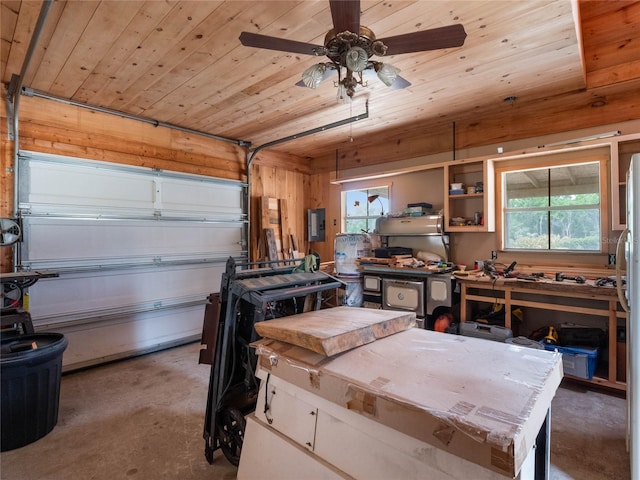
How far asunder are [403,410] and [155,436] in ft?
6.97

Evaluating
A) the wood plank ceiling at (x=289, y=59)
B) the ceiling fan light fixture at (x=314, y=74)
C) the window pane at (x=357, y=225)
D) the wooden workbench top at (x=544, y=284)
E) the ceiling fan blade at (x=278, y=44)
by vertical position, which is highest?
the wood plank ceiling at (x=289, y=59)

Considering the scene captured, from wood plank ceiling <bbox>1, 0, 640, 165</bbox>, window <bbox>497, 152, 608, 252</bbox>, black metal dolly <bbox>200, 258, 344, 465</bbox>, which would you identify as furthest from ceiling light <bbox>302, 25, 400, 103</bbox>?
window <bbox>497, 152, 608, 252</bbox>

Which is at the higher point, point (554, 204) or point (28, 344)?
point (554, 204)

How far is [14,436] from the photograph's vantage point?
221 centimetres

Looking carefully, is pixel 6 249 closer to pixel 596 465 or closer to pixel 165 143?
pixel 165 143

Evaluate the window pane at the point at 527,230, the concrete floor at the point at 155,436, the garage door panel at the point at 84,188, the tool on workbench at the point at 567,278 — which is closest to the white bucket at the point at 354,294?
the window pane at the point at 527,230

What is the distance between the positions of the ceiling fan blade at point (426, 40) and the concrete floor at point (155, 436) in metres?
2.53

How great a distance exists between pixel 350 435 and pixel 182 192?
3788 mm

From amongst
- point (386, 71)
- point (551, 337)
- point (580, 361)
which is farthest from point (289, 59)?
point (580, 361)

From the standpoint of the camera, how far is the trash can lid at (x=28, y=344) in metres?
2.20

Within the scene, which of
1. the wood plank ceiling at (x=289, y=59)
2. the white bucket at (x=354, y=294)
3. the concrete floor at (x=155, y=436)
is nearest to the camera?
the concrete floor at (x=155, y=436)

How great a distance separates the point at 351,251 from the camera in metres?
4.69

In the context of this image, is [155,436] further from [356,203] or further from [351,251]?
[356,203]

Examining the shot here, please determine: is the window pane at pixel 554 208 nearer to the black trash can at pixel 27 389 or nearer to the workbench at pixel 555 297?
the workbench at pixel 555 297
